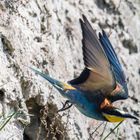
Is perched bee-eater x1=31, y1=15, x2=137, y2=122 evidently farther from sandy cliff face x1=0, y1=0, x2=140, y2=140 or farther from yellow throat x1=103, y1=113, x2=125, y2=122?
sandy cliff face x1=0, y1=0, x2=140, y2=140

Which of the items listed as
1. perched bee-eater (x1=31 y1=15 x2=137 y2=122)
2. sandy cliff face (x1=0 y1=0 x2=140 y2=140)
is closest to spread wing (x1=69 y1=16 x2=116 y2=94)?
perched bee-eater (x1=31 y1=15 x2=137 y2=122)

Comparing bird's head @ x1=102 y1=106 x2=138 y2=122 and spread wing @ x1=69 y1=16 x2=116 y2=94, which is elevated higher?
spread wing @ x1=69 y1=16 x2=116 y2=94

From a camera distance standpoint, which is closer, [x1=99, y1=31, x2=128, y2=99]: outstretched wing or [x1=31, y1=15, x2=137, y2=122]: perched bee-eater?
[x1=31, y1=15, x2=137, y2=122]: perched bee-eater

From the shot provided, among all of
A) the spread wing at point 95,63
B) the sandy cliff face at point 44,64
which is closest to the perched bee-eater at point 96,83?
the spread wing at point 95,63

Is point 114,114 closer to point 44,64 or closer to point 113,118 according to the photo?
point 113,118

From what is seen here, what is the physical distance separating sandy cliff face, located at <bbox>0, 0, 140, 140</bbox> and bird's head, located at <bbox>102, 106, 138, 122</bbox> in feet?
0.48

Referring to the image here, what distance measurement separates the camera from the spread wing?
305 cm

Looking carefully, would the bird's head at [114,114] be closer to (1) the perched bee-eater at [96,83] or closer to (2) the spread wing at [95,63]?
(1) the perched bee-eater at [96,83]

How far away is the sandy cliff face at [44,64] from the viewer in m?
3.13

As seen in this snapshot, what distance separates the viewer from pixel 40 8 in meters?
3.73

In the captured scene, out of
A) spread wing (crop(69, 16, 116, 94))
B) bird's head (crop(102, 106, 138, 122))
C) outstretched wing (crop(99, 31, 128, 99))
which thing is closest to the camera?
bird's head (crop(102, 106, 138, 122))

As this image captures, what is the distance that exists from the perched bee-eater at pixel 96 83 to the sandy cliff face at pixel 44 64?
149 mm

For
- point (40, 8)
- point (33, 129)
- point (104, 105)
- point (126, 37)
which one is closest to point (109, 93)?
point (104, 105)

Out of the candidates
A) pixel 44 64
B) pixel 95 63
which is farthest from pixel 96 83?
pixel 44 64
